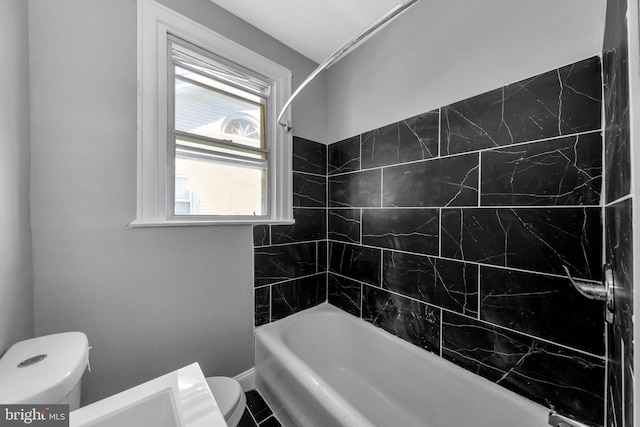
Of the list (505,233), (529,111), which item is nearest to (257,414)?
(505,233)

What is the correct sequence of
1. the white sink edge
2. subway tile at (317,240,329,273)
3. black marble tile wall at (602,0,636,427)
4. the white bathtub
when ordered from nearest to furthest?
black marble tile wall at (602,0,636,427) → the white sink edge → the white bathtub → subway tile at (317,240,329,273)

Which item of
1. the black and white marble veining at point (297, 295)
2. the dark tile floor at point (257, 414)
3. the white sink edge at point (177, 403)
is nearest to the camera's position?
the white sink edge at point (177, 403)

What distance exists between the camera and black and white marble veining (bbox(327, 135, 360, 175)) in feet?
5.21

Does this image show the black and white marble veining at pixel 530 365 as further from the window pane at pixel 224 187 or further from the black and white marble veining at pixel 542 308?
the window pane at pixel 224 187

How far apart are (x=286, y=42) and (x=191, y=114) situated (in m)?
0.85

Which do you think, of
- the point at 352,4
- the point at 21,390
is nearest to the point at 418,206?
the point at 352,4

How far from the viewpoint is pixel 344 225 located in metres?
1.68

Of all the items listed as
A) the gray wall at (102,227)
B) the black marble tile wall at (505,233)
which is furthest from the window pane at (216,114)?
the black marble tile wall at (505,233)

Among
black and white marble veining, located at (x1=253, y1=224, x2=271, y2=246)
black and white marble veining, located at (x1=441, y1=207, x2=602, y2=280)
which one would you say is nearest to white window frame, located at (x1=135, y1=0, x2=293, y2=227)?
black and white marble veining, located at (x1=253, y1=224, x2=271, y2=246)

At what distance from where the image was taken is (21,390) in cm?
53

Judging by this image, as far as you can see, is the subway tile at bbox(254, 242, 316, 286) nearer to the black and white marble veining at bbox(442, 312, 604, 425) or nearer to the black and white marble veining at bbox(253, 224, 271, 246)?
the black and white marble veining at bbox(253, 224, 271, 246)

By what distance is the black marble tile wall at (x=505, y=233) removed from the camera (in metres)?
0.79

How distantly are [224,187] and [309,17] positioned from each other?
1.16 meters

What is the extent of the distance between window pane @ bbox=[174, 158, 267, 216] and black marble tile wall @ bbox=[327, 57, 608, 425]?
0.82 metres
